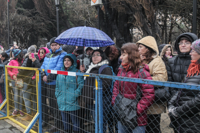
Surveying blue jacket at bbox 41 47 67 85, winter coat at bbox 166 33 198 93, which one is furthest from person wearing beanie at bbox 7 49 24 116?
winter coat at bbox 166 33 198 93

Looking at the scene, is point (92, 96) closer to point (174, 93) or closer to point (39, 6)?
point (174, 93)

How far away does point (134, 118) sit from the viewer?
7.06 feet

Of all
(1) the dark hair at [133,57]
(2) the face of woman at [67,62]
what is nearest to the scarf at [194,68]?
(1) the dark hair at [133,57]

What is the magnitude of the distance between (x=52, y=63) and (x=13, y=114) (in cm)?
206

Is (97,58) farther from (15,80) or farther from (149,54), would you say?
(15,80)

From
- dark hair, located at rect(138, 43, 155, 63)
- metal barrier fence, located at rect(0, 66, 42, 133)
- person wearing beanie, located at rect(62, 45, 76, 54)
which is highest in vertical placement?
person wearing beanie, located at rect(62, 45, 76, 54)

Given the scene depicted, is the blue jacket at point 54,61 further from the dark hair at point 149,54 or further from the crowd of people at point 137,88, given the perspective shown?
the dark hair at point 149,54

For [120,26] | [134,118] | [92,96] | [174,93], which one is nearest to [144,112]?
[134,118]

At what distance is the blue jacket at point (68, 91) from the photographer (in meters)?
3.06

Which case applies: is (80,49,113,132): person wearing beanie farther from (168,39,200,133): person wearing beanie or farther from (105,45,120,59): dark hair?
(168,39,200,133): person wearing beanie

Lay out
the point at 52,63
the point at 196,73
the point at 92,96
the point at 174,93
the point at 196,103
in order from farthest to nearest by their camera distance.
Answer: the point at 52,63
the point at 92,96
the point at 174,93
the point at 196,73
the point at 196,103

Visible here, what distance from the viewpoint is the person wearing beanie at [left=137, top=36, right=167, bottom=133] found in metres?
2.41

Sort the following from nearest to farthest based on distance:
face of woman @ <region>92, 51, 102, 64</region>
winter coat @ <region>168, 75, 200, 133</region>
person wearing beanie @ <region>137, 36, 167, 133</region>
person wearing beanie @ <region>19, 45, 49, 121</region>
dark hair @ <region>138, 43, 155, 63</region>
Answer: winter coat @ <region>168, 75, 200, 133</region> → person wearing beanie @ <region>137, 36, 167, 133</region> → dark hair @ <region>138, 43, 155, 63</region> → face of woman @ <region>92, 51, 102, 64</region> → person wearing beanie @ <region>19, 45, 49, 121</region>


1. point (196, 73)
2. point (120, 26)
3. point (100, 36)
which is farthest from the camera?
point (120, 26)
